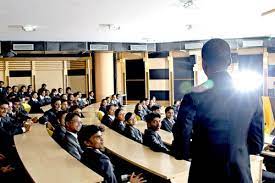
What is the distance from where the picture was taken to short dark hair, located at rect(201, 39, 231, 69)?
51.5 inches

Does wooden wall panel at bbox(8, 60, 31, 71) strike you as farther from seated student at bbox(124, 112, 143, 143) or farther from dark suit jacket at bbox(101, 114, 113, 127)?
seated student at bbox(124, 112, 143, 143)

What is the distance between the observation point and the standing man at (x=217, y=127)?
1.26 m

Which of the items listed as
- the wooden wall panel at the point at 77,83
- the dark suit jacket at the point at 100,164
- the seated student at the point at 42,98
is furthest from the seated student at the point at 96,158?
the wooden wall panel at the point at 77,83

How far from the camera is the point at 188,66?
11258 millimetres

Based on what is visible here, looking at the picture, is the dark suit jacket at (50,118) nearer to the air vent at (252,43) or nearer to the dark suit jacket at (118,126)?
the dark suit jacket at (118,126)

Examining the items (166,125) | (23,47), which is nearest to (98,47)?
(23,47)

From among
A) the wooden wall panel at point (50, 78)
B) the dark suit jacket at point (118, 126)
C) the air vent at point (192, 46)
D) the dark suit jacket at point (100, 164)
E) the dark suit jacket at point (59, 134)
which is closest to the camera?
the dark suit jacket at point (100, 164)

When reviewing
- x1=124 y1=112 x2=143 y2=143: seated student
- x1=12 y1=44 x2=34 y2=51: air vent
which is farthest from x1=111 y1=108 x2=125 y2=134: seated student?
x1=12 y1=44 x2=34 y2=51: air vent

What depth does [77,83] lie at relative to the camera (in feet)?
41.0

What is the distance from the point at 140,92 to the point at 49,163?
342 inches

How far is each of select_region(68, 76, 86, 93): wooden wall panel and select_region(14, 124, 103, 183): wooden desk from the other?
7387 mm

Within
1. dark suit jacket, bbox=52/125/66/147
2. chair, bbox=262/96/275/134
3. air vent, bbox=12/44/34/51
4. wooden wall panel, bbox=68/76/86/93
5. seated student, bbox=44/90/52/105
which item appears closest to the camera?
dark suit jacket, bbox=52/125/66/147

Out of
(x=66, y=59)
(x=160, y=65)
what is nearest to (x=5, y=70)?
(x=66, y=59)

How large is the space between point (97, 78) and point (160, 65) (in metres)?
2.30
